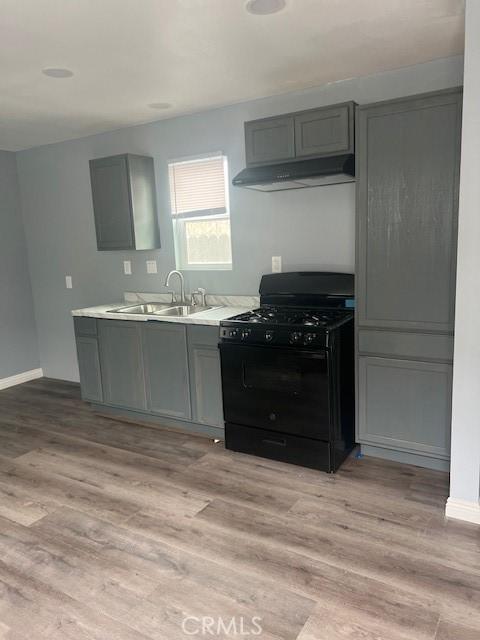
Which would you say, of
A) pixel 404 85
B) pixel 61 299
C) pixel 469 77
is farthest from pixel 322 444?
pixel 61 299

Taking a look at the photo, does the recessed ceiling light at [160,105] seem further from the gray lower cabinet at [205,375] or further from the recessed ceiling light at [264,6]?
the gray lower cabinet at [205,375]

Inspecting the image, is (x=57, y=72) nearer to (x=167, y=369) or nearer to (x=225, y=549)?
(x=167, y=369)

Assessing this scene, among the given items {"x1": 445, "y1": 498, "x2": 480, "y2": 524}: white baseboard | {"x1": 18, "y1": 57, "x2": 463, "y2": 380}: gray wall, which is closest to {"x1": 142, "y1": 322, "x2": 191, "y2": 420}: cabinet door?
{"x1": 18, "y1": 57, "x2": 463, "y2": 380}: gray wall

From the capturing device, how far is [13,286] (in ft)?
16.5

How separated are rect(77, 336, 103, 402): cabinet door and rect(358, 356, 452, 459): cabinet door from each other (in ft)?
7.19

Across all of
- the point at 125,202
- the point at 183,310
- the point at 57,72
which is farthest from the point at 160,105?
the point at 183,310

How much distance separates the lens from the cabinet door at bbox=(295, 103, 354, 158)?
2.91m

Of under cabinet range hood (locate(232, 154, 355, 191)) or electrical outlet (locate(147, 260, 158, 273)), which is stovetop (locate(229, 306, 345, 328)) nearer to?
under cabinet range hood (locate(232, 154, 355, 191))

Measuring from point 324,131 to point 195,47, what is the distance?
3.00 ft

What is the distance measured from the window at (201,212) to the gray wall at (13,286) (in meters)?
2.01

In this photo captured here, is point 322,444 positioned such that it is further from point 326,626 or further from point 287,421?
point 326,626

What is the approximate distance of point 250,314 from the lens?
3273 mm

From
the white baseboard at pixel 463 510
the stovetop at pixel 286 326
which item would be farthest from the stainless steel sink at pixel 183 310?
the white baseboard at pixel 463 510

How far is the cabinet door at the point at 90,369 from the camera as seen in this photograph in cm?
399
